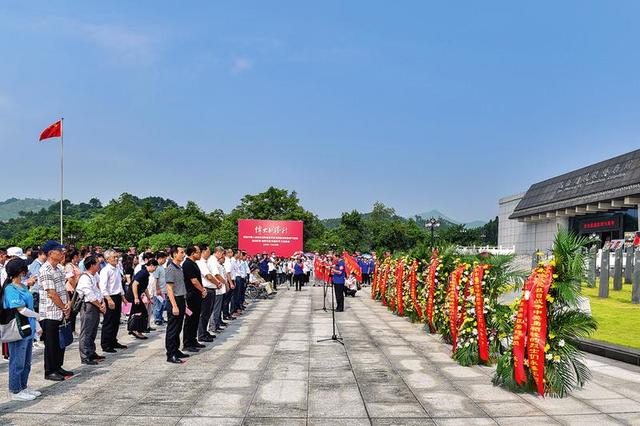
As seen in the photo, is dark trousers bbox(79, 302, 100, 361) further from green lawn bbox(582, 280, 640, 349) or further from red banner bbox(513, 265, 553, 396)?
green lawn bbox(582, 280, 640, 349)

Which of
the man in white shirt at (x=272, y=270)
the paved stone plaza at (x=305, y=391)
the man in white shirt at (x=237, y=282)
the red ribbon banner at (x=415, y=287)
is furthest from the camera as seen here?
the man in white shirt at (x=272, y=270)

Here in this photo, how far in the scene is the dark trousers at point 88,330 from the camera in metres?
8.18

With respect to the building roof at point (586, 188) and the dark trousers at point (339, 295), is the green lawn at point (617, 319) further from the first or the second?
the building roof at point (586, 188)

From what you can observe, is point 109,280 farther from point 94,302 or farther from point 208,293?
point 208,293

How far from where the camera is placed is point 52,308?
22.7 ft

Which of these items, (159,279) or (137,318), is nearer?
(137,318)

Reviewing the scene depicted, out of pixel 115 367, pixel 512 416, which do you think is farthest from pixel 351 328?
pixel 512 416

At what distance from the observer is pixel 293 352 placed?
934 centimetres

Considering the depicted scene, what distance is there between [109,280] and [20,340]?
310 centimetres

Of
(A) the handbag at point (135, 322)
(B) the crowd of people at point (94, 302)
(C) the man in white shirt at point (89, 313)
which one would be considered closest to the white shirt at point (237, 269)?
(B) the crowd of people at point (94, 302)

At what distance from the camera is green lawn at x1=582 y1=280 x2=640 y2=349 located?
10.2 metres

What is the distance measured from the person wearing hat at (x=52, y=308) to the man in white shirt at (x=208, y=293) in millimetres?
3516

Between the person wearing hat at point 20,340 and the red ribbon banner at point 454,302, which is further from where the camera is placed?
the red ribbon banner at point 454,302

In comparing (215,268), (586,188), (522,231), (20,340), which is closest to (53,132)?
(215,268)
